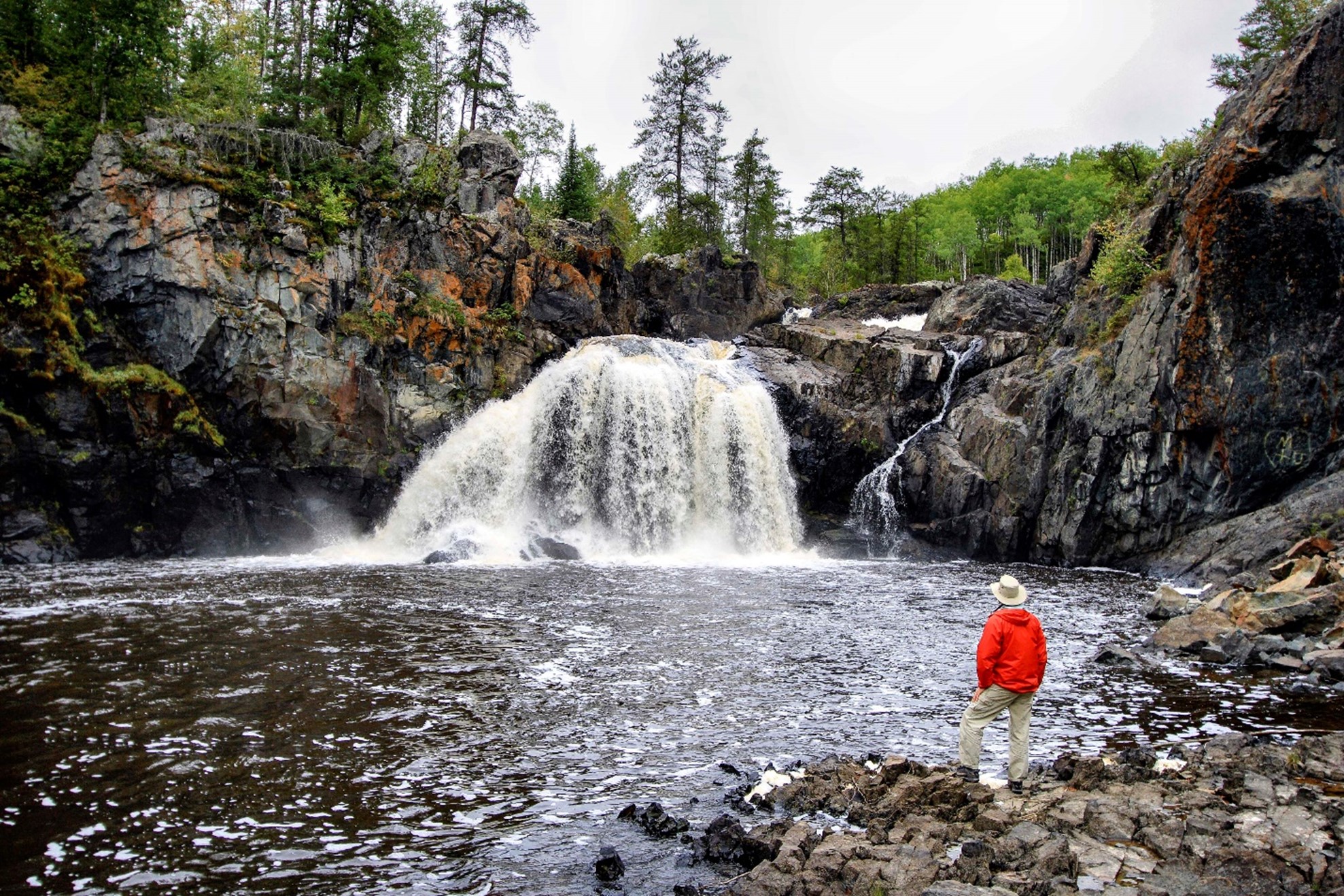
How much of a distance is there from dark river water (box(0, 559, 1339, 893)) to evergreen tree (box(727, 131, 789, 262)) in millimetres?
45889

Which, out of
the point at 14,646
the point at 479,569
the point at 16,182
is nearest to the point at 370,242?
the point at 16,182

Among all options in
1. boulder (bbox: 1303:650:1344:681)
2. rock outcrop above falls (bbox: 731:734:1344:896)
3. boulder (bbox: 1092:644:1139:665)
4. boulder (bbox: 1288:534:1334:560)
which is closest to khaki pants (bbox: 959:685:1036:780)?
rock outcrop above falls (bbox: 731:734:1344:896)

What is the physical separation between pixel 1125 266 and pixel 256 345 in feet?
98.0

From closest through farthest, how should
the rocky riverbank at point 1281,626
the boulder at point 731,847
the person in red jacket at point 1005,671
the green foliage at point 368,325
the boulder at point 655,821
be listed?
the boulder at point 731,847
the boulder at point 655,821
the person in red jacket at point 1005,671
the rocky riverbank at point 1281,626
the green foliage at point 368,325

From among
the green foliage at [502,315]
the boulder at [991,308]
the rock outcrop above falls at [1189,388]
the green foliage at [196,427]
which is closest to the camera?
the rock outcrop above falls at [1189,388]

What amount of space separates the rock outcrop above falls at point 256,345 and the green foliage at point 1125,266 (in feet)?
72.4

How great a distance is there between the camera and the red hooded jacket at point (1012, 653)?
7773 mm

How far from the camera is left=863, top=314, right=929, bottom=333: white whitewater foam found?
4291 cm

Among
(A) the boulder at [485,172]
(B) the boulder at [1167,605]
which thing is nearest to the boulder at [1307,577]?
(B) the boulder at [1167,605]

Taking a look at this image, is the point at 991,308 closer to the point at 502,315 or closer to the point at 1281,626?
the point at 502,315

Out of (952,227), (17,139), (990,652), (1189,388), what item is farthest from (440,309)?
(952,227)

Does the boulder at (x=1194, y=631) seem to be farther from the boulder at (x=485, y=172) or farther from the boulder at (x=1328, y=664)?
the boulder at (x=485, y=172)

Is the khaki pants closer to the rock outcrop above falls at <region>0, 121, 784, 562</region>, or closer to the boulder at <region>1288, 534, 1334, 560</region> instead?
the boulder at <region>1288, 534, 1334, 560</region>

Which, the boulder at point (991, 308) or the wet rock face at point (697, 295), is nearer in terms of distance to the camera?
the boulder at point (991, 308)
